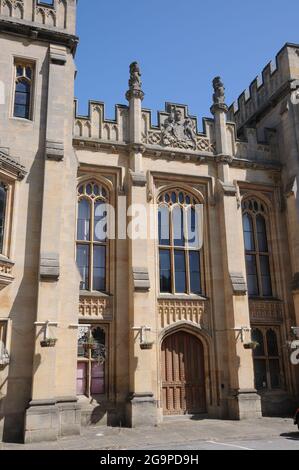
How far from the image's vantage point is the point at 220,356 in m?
16.3

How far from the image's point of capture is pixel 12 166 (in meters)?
13.6

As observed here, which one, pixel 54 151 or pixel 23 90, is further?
pixel 23 90

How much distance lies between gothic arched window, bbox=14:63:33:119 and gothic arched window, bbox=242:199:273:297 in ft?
32.2

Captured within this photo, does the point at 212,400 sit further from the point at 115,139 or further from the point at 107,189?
the point at 115,139

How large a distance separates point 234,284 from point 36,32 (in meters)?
12.0

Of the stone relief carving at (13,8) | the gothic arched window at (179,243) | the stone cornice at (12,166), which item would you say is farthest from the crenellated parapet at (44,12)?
the gothic arched window at (179,243)

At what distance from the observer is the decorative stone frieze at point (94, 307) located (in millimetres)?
15258

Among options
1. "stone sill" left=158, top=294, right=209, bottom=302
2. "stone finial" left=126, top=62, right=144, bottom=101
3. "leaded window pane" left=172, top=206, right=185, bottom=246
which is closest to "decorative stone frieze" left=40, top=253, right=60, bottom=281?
"stone sill" left=158, top=294, right=209, bottom=302

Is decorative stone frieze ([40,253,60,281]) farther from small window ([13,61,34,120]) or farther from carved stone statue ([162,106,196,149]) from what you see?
carved stone statue ([162,106,196,149])

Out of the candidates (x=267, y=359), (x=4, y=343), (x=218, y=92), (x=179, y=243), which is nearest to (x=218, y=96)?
(x=218, y=92)

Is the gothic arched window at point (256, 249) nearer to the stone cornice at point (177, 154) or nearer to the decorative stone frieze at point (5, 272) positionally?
the stone cornice at point (177, 154)

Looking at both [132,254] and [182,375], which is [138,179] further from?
[182,375]

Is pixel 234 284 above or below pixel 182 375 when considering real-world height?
above

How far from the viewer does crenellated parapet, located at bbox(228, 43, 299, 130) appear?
1962cm
